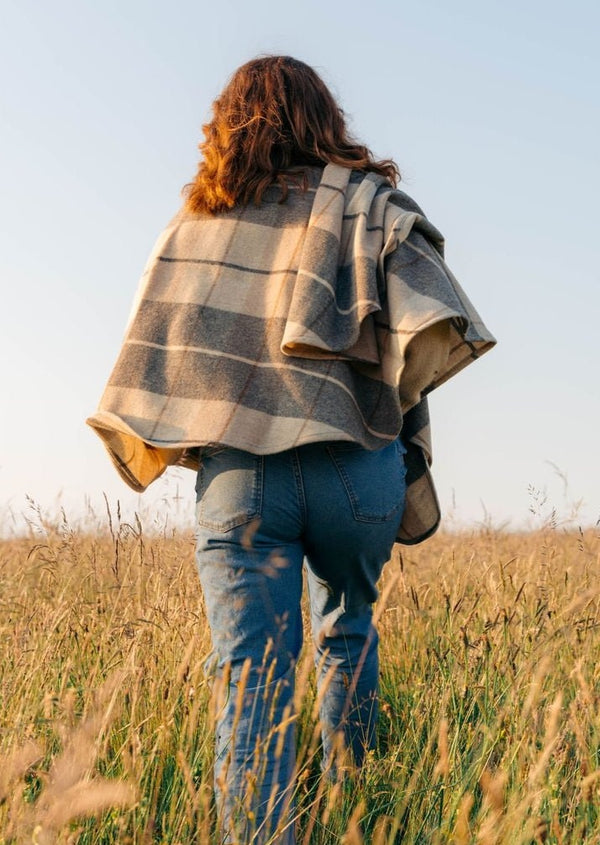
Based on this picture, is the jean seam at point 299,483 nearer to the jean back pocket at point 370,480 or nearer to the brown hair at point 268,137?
the jean back pocket at point 370,480

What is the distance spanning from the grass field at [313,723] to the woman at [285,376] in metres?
0.22

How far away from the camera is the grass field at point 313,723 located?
5.57 ft

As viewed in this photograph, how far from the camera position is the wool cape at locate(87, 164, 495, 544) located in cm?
234

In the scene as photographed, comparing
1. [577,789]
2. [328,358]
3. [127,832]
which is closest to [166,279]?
[328,358]

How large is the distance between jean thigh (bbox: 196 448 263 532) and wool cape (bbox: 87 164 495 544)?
0.05 meters

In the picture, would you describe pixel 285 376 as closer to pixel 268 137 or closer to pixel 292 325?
pixel 292 325

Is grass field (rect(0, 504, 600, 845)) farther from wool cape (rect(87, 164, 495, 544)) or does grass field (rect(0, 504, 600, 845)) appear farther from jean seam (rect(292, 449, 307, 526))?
wool cape (rect(87, 164, 495, 544))

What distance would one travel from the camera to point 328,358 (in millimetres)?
2361

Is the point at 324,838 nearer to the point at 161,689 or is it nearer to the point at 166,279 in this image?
the point at 161,689

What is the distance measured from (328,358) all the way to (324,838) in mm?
1144

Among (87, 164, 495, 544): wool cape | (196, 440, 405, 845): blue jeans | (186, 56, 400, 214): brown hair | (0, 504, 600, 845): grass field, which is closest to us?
(0, 504, 600, 845): grass field

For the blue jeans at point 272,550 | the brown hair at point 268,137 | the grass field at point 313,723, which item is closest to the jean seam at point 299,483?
the blue jeans at point 272,550

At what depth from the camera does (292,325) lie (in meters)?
2.31

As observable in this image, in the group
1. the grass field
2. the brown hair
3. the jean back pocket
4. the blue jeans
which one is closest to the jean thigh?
the blue jeans
